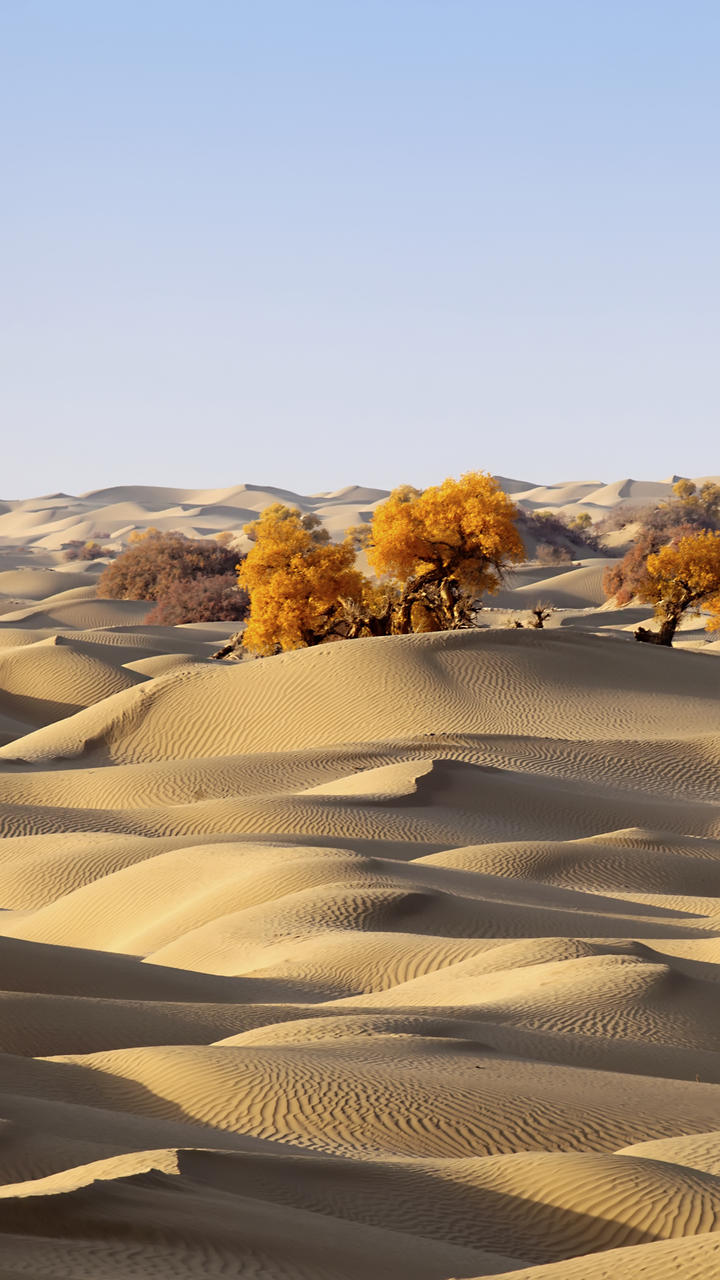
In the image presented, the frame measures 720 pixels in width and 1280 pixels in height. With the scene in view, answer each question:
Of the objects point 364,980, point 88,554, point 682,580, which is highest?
point 88,554

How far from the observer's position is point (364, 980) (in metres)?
10.8

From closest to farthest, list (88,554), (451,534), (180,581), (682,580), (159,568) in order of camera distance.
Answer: (451,534)
(682,580)
(180,581)
(159,568)
(88,554)

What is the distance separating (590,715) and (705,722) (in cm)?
214

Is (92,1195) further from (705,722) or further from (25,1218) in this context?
(705,722)

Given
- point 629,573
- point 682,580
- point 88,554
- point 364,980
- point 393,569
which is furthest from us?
point 88,554

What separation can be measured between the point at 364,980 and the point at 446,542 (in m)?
24.1

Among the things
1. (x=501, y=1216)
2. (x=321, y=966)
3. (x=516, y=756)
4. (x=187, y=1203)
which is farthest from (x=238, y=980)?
(x=516, y=756)

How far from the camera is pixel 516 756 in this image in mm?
23438

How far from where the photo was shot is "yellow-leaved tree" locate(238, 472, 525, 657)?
34.1 meters


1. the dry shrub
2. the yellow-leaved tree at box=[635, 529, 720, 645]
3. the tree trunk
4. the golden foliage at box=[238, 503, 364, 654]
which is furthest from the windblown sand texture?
the dry shrub

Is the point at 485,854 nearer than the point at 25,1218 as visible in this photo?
No

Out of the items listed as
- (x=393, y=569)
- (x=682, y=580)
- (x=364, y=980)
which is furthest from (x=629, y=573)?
(x=364, y=980)

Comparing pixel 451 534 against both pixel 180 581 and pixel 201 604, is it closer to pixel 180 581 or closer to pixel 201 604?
pixel 201 604

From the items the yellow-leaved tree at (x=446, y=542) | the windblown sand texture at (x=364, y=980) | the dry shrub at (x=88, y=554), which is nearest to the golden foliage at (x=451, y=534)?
the yellow-leaved tree at (x=446, y=542)
